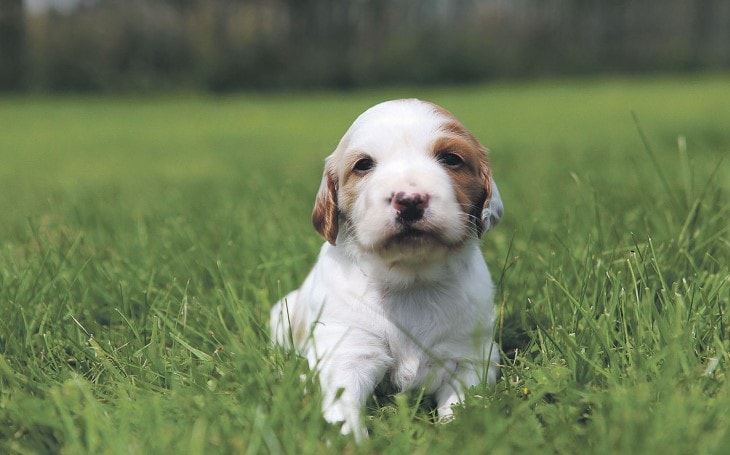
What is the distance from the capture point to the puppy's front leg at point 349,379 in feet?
8.00

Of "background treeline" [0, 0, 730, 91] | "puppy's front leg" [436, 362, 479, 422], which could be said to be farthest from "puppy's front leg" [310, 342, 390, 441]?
"background treeline" [0, 0, 730, 91]

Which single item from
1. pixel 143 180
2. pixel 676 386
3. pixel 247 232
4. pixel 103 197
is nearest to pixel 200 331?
pixel 247 232

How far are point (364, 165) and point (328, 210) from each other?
24cm

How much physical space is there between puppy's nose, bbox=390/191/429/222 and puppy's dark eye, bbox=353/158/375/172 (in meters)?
0.26

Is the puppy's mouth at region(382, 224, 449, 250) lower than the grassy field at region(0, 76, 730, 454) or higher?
higher

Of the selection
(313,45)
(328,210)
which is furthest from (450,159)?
(313,45)

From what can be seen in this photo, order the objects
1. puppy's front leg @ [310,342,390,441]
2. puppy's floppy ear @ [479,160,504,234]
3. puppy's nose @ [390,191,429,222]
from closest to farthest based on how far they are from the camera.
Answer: puppy's front leg @ [310,342,390,441]
puppy's nose @ [390,191,429,222]
puppy's floppy ear @ [479,160,504,234]

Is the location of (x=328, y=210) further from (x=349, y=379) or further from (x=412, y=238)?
(x=349, y=379)

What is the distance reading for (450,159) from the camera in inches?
110

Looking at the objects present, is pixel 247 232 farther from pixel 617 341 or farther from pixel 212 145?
pixel 212 145

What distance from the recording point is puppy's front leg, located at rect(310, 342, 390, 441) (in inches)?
96.0

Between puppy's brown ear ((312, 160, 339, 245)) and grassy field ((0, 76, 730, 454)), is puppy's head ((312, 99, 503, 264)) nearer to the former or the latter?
puppy's brown ear ((312, 160, 339, 245))

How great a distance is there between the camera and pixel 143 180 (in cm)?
854

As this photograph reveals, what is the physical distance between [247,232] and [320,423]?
220 centimetres
